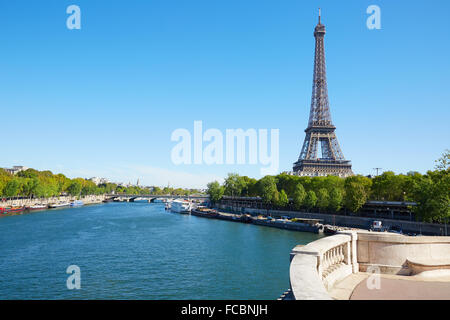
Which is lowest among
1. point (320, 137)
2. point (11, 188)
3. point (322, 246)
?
point (11, 188)

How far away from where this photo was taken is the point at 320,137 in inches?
3391

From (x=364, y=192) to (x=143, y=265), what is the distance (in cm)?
3869

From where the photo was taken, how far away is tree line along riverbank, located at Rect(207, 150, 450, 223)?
3170cm

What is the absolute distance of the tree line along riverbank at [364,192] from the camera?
104 ft

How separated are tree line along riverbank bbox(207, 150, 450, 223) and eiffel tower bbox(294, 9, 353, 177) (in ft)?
33.7

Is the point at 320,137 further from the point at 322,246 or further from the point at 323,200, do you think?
the point at 322,246

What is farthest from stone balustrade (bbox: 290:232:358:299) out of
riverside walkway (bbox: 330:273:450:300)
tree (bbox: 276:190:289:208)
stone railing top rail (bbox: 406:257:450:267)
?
tree (bbox: 276:190:289:208)

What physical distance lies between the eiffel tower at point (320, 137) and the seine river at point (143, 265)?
44331mm

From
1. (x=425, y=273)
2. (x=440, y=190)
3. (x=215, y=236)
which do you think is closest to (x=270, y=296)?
(x=425, y=273)

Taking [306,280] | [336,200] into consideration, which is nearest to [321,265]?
[306,280]

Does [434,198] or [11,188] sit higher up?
[434,198]

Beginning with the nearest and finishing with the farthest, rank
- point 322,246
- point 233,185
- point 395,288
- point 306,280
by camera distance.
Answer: point 306,280, point 395,288, point 322,246, point 233,185

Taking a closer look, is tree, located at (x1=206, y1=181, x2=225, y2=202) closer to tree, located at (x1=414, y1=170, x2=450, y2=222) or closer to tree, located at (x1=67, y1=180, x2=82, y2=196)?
tree, located at (x1=67, y1=180, x2=82, y2=196)

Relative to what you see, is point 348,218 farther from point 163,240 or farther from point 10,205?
point 10,205
